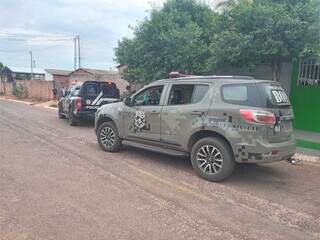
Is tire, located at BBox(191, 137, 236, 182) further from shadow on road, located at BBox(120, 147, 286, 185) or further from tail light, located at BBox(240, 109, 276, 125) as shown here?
tail light, located at BBox(240, 109, 276, 125)

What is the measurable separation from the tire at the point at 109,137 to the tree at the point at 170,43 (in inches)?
205

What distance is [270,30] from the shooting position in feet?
34.0

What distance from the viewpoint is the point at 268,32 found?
411 inches

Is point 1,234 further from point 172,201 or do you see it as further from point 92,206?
point 172,201

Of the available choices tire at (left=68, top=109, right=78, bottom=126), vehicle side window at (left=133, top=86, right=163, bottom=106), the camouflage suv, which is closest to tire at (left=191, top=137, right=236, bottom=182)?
the camouflage suv

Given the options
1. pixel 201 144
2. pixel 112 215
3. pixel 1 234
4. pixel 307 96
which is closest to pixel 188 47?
pixel 307 96

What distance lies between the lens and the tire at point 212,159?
253 inches

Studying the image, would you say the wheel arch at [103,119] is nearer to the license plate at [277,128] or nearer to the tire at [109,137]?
the tire at [109,137]

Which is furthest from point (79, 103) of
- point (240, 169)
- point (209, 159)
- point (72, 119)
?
point (209, 159)

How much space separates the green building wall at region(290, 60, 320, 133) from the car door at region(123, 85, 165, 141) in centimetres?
614

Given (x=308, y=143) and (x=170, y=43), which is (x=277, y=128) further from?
(x=170, y=43)

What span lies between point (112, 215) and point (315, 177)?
14.9 ft

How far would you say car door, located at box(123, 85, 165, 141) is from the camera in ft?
25.3

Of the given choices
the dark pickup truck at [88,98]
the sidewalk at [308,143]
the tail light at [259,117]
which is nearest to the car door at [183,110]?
the tail light at [259,117]
